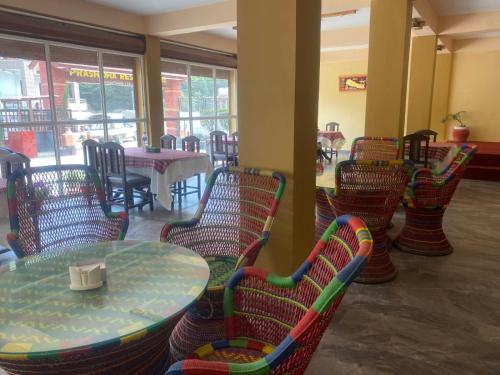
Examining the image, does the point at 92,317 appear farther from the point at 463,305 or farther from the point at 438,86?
the point at 438,86

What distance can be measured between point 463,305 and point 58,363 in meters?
2.39

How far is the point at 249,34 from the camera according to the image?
2236 mm

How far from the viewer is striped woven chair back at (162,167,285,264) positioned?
2201 millimetres

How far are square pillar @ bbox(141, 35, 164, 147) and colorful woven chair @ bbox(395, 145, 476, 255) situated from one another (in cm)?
455

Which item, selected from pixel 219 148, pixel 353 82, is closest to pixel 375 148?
pixel 219 148

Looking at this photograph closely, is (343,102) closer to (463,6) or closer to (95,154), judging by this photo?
(463,6)

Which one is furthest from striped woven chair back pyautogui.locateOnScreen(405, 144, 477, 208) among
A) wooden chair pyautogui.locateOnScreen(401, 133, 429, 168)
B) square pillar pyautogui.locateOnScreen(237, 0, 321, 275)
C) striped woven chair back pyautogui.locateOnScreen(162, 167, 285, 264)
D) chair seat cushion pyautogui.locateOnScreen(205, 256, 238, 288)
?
chair seat cushion pyautogui.locateOnScreen(205, 256, 238, 288)

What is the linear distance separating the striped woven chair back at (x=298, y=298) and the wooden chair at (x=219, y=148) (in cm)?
474

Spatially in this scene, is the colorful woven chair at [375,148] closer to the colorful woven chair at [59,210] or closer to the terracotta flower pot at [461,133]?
the colorful woven chair at [59,210]

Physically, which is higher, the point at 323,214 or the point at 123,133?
the point at 123,133

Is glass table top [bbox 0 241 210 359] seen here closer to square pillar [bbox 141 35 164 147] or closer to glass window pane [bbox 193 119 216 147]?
square pillar [bbox 141 35 164 147]

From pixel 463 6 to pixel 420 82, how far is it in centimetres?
148

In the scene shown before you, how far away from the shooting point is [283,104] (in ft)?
7.13

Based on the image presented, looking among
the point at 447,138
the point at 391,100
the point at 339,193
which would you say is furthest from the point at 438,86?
the point at 339,193
